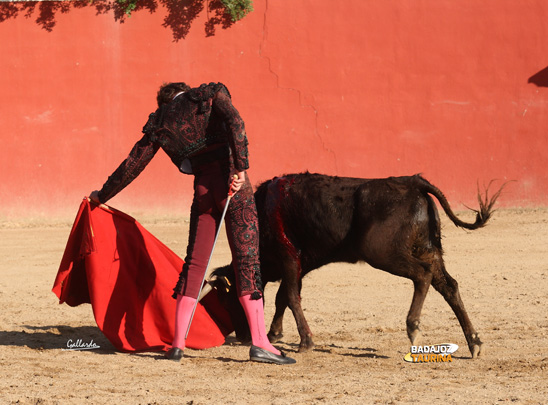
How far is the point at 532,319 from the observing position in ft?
19.5

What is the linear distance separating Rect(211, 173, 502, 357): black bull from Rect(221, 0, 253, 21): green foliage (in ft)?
22.6

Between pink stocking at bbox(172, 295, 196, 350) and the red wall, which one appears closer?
pink stocking at bbox(172, 295, 196, 350)

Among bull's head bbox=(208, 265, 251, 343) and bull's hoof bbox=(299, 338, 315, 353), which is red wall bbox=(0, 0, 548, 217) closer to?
bull's head bbox=(208, 265, 251, 343)

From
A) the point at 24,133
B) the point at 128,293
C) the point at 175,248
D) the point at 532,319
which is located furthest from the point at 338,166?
the point at 128,293

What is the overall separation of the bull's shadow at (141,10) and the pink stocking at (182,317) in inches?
309

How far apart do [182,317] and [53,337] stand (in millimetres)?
1210

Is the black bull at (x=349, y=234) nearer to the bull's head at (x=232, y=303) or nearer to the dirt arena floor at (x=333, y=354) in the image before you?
the bull's head at (x=232, y=303)

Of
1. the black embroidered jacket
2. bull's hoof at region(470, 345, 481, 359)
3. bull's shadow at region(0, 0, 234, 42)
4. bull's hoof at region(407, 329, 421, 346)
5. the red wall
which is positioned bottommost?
bull's hoof at region(470, 345, 481, 359)

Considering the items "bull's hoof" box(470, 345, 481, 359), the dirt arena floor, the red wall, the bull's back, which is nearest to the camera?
the dirt arena floor

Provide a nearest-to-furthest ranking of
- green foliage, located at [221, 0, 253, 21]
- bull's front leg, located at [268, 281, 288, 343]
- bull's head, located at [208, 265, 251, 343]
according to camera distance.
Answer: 1. bull's head, located at [208, 265, 251, 343]
2. bull's front leg, located at [268, 281, 288, 343]
3. green foliage, located at [221, 0, 253, 21]

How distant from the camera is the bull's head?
17.7 feet

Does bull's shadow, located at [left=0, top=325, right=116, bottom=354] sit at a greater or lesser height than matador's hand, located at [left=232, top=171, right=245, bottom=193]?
lesser

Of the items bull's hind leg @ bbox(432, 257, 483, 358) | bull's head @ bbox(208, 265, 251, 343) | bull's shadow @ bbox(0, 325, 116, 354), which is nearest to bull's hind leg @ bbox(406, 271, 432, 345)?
bull's hind leg @ bbox(432, 257, 483, 358)

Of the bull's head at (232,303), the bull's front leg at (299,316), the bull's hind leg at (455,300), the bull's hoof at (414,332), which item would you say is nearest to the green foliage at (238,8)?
the bull's head at (232,303)
